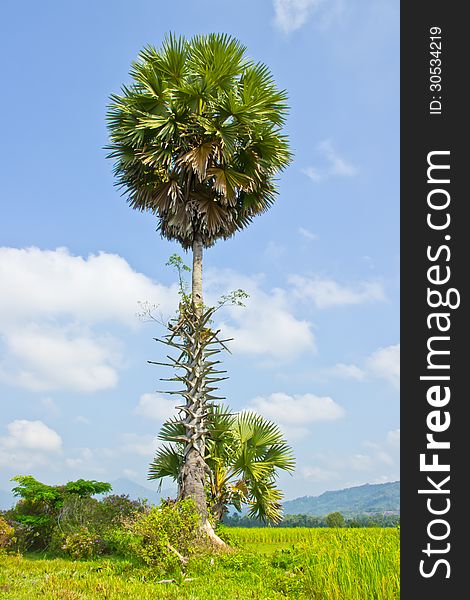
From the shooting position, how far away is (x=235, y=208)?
49.0ft

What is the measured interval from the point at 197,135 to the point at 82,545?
29.7 feet

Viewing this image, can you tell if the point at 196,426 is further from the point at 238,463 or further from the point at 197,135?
the point at 197,135

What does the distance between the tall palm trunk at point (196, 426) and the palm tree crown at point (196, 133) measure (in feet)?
6.17

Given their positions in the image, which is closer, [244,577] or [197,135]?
[244,577]

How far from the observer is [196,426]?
1279 cm

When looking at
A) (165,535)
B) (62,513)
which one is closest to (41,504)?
(62,513)

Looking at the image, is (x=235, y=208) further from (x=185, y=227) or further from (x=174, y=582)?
(x=174, y=582)

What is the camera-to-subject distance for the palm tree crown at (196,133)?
1343 centimetres

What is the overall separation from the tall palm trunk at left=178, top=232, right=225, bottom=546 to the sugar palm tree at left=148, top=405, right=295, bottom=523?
464 millimetres

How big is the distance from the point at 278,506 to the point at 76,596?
287 inches

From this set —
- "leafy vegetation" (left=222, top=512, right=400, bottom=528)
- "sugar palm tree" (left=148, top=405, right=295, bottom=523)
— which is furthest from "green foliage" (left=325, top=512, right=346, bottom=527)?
"sugar palm tree" (left=148, top=405, right=295, bottom=523)

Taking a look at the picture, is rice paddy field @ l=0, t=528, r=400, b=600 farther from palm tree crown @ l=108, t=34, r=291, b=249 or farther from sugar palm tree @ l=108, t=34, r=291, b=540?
palm tree crown @ l=108, t=34, r=291, b=249

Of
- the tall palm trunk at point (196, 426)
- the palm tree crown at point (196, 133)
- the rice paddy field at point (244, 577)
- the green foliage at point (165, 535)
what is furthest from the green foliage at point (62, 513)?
the palm tree crown at point (196, 133)

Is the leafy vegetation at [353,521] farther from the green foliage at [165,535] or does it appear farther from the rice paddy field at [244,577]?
the green foliage at [165,535]
